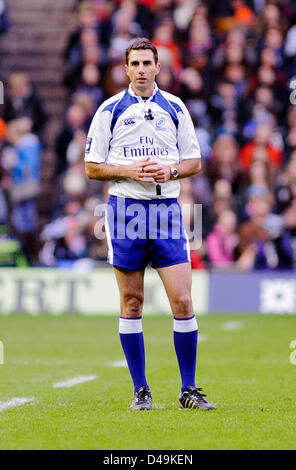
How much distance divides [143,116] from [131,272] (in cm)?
103

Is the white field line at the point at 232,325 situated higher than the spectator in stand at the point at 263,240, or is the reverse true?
the spectator in stand at the point at 263,240

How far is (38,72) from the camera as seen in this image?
19953mm

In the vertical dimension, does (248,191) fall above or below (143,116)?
below

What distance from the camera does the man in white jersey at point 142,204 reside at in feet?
22.8

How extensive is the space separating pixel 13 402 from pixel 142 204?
5.23 feet

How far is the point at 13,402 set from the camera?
23.5 ft

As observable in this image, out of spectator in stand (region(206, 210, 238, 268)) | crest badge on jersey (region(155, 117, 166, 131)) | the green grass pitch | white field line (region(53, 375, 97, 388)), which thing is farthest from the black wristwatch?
spectator in stand (region(206, 210, 238, 268))

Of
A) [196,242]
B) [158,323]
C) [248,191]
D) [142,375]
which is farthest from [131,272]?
[248,191]

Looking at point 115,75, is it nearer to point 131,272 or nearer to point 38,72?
point 38,72

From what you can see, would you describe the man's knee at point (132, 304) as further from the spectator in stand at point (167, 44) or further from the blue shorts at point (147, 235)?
the spectator in stand at point (167, 44)

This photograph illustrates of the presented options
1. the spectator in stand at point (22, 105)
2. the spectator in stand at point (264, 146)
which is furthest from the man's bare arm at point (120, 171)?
the spectator in stand at point (22, 105)

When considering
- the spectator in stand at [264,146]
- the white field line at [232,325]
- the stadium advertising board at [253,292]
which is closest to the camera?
the white field line at [232,325]

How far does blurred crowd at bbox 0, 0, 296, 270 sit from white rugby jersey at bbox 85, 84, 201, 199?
8230 millimetres
